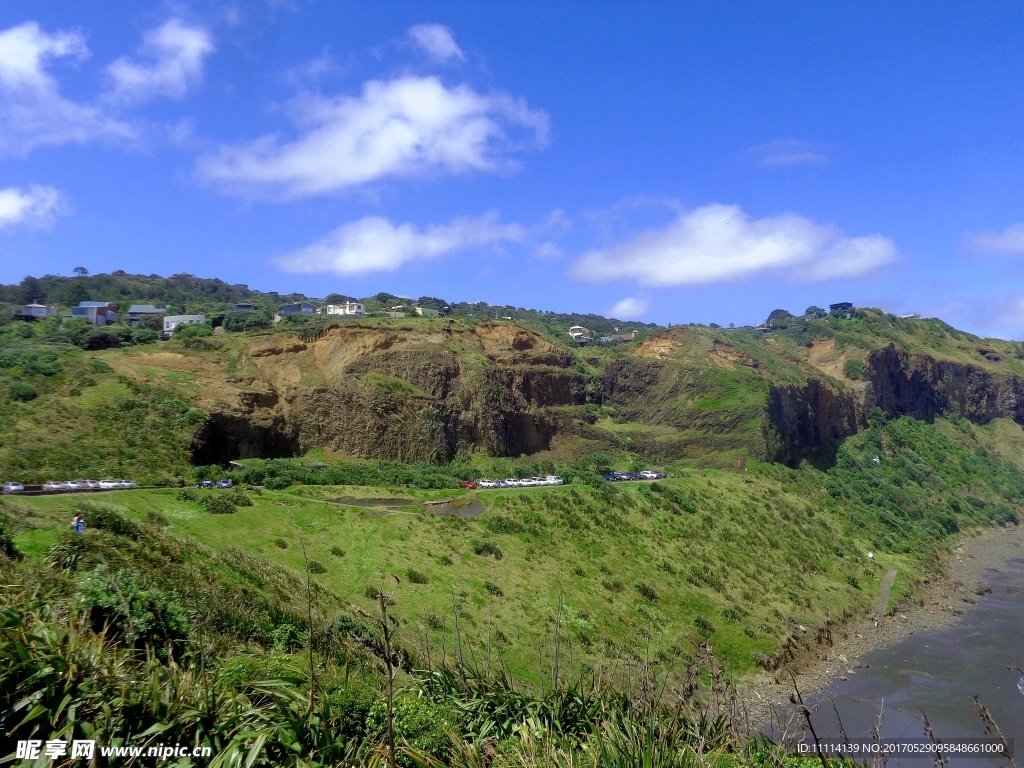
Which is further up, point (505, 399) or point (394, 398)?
point (505, 399)

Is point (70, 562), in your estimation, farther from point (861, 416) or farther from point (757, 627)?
point (861, 416)

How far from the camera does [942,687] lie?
81.5 ft

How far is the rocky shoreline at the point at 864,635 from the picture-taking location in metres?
23.2

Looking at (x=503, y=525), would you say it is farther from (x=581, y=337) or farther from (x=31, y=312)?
(x=31, y=312)

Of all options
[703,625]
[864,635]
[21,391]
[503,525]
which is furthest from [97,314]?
[864,635]

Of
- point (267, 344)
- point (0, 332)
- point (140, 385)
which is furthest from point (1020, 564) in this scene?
point (0, 332)

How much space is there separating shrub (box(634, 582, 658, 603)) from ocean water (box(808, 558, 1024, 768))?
272 inches

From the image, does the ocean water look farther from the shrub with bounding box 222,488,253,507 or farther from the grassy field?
the shrub with bounding box 222,488,253,507

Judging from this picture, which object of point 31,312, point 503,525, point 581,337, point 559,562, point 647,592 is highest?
point 581,337

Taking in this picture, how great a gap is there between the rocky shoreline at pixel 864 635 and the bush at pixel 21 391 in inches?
1320

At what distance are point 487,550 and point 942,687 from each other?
1771 cm

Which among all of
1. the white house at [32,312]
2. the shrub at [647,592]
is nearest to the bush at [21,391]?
the shrub at [647,592]

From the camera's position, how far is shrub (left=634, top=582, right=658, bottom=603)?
27.9m

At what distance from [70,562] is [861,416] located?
7698cm
